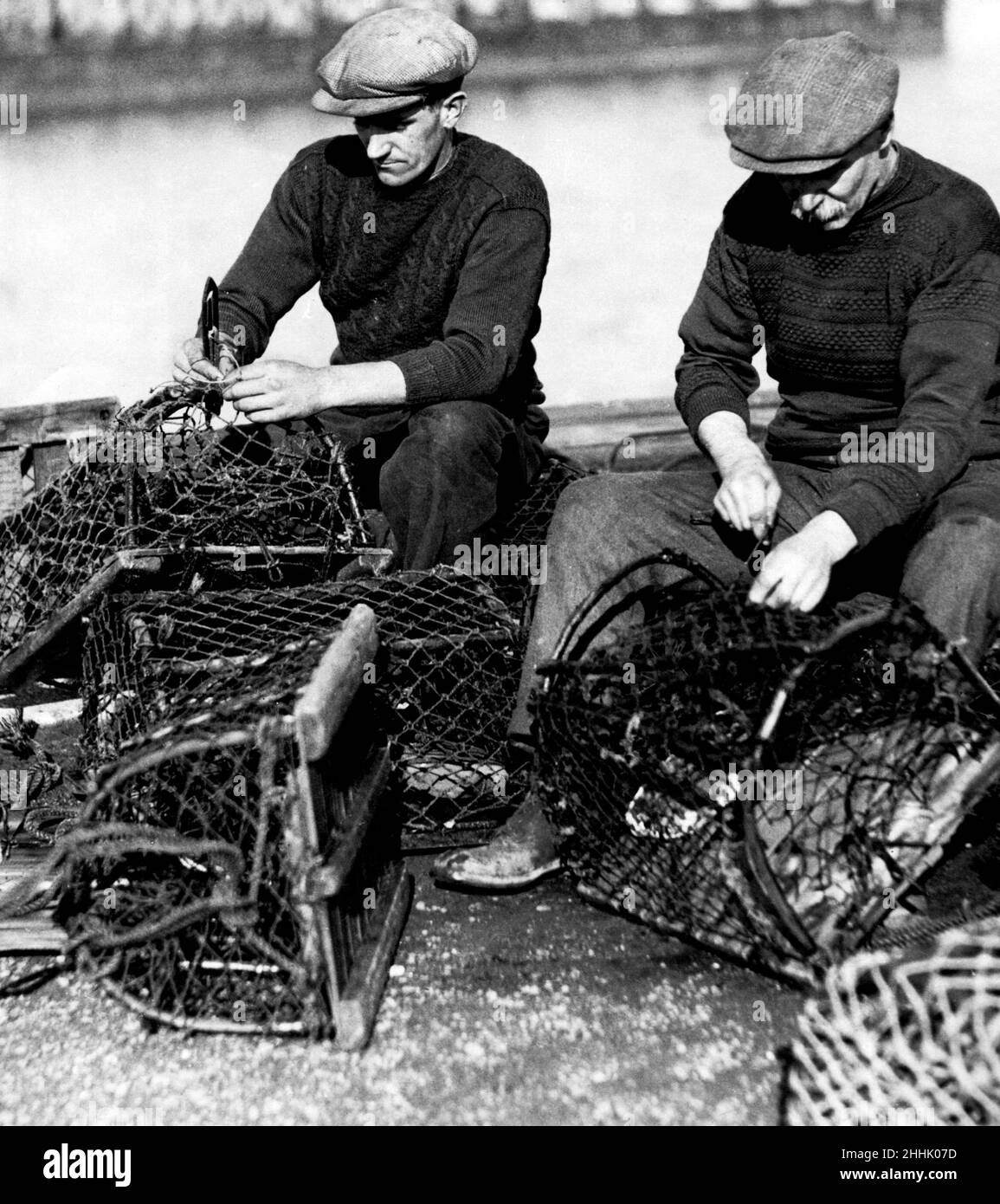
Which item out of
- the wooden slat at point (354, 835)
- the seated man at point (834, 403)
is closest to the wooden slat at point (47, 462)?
the seated man at point (834, 403)

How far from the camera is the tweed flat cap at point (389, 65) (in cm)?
399

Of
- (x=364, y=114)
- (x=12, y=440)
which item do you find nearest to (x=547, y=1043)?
(x=364, y=114)

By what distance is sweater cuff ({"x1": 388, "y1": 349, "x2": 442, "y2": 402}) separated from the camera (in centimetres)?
394

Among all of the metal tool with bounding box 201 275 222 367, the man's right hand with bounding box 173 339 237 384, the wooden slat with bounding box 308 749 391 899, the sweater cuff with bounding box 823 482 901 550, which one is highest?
the metal tool with bounding box 201 275 222 367

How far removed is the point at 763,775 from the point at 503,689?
93 centimetres

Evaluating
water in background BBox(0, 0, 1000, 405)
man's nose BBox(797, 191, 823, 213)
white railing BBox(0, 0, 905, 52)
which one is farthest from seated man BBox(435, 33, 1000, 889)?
white railing BBox(0, 0, 905, 52)

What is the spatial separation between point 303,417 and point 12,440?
1.61m

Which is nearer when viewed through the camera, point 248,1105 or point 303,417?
point 248,1105

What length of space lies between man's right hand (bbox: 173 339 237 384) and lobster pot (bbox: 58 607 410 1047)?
1186mm

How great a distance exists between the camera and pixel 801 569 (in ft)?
9.57

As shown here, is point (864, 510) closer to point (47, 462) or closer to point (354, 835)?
point (354, 835)

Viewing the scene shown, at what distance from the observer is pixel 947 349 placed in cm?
331

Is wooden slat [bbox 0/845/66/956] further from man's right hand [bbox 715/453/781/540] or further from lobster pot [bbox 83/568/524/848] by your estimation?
man's right hand [bbox 715/453/781/540]
